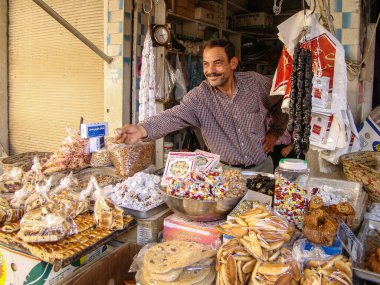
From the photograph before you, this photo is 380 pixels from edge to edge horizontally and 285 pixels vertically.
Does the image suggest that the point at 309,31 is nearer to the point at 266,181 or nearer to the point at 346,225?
the point at 266,181

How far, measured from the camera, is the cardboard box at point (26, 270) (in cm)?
147

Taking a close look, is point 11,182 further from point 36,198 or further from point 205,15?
point 205,15

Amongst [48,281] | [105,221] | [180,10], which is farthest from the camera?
[180,10]

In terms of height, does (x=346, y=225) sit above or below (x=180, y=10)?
below

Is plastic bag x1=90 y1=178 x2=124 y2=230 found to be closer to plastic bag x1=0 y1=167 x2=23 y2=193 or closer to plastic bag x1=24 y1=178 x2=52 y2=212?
plastic bag x1=24 y1=178 x2=52 y2=212

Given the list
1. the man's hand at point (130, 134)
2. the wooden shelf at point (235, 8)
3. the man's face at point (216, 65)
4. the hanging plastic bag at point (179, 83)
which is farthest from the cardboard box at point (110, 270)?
the wooden shelf at point (235, 8)

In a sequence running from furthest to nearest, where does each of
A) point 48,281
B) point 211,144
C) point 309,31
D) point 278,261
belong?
point 211,144
point 309,31
point 48,281
point 278,261

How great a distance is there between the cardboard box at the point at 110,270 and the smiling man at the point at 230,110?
1142 millimetres

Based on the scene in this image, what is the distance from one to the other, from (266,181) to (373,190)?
626mm

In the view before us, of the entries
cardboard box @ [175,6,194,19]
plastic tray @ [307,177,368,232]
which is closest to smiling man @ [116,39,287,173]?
plastic tray @ [307,177,368,232]

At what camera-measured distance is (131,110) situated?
3.80 m

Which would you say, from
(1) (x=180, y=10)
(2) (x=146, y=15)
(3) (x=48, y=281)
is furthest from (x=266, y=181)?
(1) (x=180, y=10)

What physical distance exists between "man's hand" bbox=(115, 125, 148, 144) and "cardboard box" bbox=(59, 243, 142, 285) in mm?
767

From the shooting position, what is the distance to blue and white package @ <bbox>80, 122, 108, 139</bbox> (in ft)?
8.39
